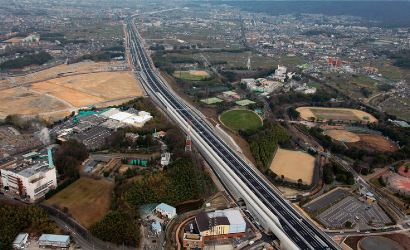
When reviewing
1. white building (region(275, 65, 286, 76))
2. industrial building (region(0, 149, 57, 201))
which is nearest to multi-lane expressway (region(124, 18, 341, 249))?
industrial building (region(0, 149, 57, 201))

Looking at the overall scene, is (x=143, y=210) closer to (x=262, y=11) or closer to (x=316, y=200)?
(x=316, y=200)

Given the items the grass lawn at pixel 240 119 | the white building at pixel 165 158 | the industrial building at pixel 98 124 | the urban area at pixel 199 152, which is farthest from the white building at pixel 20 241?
the grass lawn at pixel 240 119

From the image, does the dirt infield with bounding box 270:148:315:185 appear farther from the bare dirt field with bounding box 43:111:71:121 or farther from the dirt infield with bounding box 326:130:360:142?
the bare dirt field with bounding box 43:111:71:121

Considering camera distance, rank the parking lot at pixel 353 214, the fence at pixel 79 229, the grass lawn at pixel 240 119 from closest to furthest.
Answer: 1. the fence at pixel 79 229
2. the parking lot at pixel 353 214
3. the grass lawn at pixel 240 119

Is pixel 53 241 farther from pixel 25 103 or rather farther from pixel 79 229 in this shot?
pixel 25 103

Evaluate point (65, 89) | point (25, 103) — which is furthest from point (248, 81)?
point (25, 103)

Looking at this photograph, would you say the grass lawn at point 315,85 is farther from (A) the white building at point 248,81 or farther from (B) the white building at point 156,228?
(B) the white building at point 156,228
